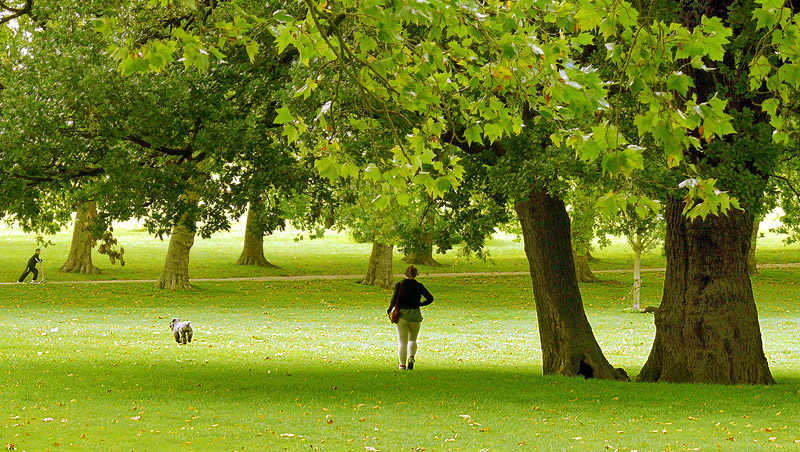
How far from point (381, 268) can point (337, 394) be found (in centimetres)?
2712

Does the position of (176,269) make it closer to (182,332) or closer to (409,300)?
(182,332)

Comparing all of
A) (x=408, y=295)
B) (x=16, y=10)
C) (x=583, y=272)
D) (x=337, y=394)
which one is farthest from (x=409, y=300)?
(x=583, y=272)

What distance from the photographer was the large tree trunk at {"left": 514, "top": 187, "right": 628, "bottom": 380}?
1439 cm

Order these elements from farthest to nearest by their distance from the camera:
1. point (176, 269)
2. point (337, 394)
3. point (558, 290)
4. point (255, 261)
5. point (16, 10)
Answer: point (255, 261)
point (176, 269)
point (16, 10)
point (558, 290)
point (337, 394)

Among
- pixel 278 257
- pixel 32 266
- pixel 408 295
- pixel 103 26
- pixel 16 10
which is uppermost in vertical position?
pixel 16 10

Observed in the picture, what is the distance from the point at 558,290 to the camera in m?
14.4

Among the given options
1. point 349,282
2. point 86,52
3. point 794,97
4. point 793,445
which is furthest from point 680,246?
point 349,282

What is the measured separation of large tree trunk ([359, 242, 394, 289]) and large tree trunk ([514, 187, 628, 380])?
25.1m

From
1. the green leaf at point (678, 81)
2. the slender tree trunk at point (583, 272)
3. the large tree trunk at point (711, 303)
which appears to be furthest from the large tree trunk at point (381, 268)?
the green leaf at point (678, 81)

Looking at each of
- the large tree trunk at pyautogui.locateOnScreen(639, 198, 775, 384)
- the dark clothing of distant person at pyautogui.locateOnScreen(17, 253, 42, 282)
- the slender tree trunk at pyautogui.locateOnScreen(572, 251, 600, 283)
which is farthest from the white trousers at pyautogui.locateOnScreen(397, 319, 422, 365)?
the slender tree trunk at pyautogui.locateOnScreen(572, 251, 600, 283)

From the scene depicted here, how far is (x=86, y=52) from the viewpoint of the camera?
59.9ft

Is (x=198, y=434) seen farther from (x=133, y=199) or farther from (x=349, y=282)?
(x=349, y=282)

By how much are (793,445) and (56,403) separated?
330 inches

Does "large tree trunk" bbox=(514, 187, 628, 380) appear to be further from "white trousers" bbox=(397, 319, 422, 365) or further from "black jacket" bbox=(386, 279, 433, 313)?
"white trousers" bbox=(397, 319, 422, 365)
